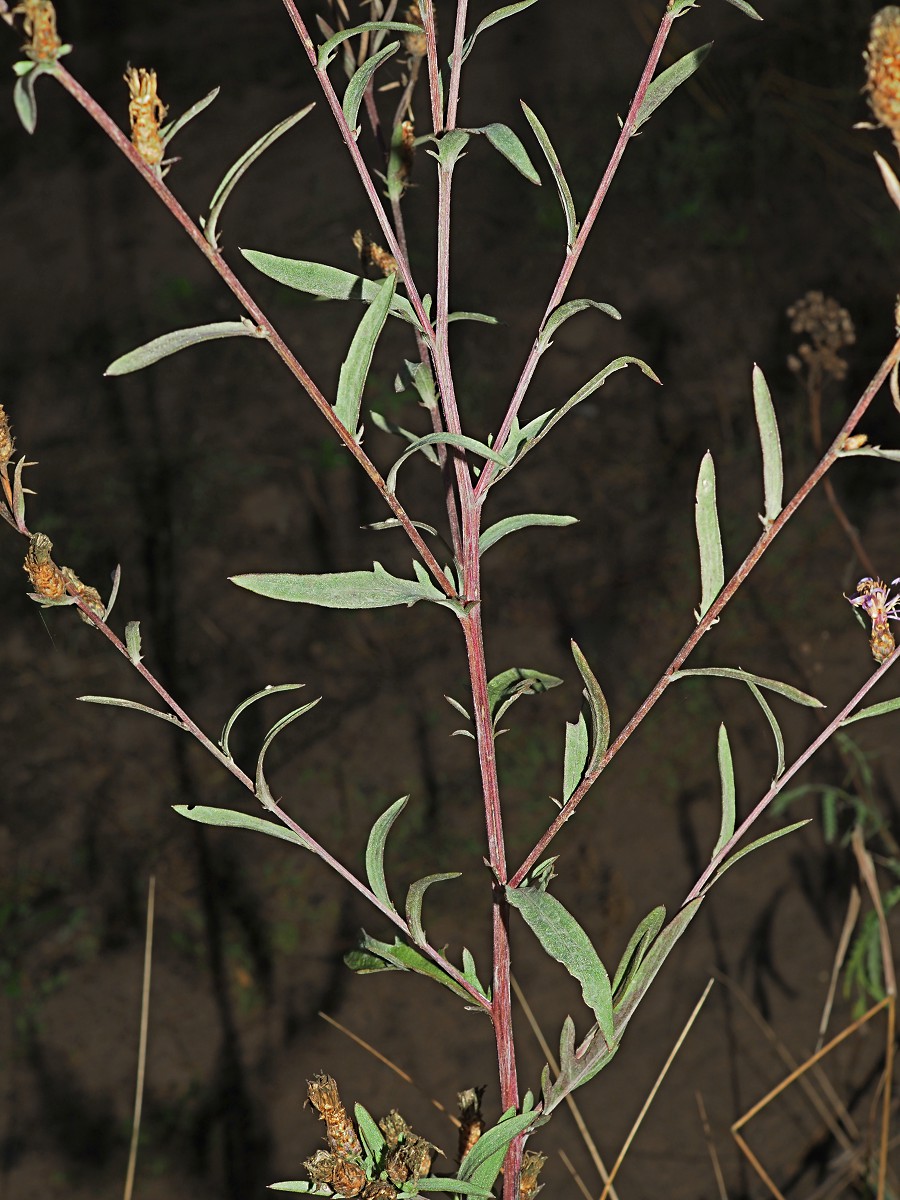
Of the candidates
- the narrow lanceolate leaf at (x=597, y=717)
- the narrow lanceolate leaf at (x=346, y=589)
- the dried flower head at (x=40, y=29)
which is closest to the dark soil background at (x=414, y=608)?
the narrow lanceolate leaf at (x=597, y=717)

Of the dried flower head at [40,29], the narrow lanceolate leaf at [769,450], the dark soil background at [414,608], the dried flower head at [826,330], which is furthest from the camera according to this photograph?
the dark soil background at [414,608]

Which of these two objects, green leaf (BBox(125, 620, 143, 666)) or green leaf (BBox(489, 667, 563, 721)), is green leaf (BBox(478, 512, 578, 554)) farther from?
green leaf (BBox(125, 620, 143, 666))

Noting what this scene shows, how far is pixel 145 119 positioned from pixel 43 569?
0.30 metres

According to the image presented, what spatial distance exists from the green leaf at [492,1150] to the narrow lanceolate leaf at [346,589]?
401 millimetres

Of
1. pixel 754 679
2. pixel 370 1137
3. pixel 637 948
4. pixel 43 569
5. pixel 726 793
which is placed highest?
pixel 43 569

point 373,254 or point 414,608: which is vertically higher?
point 373,254

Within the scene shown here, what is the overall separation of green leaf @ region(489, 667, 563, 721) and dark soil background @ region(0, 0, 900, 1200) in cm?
162

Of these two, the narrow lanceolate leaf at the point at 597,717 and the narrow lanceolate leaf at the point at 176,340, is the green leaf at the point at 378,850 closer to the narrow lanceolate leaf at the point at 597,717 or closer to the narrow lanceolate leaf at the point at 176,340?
the narrow lanceolate leaf at the point at 597,717

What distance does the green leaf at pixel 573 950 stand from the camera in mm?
793

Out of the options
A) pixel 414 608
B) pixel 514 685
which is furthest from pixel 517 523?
pixel 414 608

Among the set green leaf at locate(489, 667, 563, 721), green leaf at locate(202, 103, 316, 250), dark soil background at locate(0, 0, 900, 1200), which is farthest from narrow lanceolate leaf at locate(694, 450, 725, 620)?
dark soil background at locate(0, 0, 900, 1200)

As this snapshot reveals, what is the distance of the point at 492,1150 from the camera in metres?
0.89

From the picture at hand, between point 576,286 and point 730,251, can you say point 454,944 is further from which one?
point 730,251

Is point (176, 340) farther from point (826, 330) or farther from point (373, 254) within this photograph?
point (826, 330)
